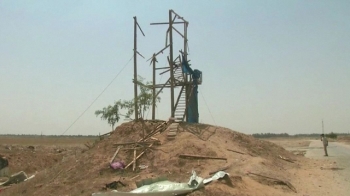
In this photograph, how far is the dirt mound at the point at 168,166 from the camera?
13.7 m

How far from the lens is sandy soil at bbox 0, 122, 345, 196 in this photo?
13594 millimetres

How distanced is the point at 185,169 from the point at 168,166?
0.76 meters

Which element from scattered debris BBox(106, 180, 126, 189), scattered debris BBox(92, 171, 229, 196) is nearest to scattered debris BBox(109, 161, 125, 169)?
scattered debris BBox(106, 180, 126, 189)

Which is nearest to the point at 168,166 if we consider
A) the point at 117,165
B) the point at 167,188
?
the point at 117,165

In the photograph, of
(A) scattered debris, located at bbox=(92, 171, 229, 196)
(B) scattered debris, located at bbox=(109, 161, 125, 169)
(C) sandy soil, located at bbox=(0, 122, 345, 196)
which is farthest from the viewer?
(B) scattered debris, located at bbox=(109, 161, 125, 169)

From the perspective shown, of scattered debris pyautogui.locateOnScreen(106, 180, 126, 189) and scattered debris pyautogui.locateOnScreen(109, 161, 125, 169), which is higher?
scattered debris pyautogui.locateOnScreen(109, 161, 125, 169)

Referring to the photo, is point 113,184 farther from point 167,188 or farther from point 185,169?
point 185,169

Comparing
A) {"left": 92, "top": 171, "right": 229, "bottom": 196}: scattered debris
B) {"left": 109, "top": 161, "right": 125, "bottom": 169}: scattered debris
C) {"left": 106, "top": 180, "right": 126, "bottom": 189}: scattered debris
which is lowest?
{"left": 106, "top": 180, "right": 126, "bottom": 189}: scattered debris

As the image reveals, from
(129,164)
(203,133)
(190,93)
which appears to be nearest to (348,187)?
(203,133)

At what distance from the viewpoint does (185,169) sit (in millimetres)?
15281

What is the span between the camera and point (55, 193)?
47.7 feet

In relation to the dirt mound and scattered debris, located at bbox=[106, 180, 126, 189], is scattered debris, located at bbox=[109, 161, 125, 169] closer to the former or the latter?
the dirt mound

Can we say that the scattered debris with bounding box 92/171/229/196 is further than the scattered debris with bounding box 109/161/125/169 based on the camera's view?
No

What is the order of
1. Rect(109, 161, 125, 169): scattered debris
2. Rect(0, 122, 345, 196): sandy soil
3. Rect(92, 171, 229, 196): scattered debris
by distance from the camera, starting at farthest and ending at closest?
Rect(109, 161, 125, 169): scattered debris < Rect(0, 122, 345, 196): sandy soil < Rect(92, 171, 229, 196): scattered debris
